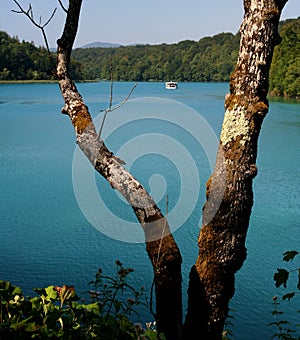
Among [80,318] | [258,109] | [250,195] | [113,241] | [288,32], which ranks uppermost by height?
[288,32]

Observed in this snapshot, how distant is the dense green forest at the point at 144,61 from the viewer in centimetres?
6462

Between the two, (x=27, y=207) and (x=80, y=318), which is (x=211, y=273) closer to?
(x=80, y=318)

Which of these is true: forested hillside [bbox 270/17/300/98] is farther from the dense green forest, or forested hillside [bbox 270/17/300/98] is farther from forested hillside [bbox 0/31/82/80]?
forested hillside [bbox 0/31/82/80]

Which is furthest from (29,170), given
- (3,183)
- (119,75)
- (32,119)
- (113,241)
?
(119,75)

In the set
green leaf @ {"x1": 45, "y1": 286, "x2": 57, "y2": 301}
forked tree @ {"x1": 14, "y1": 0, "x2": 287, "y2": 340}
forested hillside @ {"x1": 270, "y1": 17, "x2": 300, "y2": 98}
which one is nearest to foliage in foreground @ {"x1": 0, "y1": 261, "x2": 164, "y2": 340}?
green leaf @ {"x1": 45, "y1": 286, "x2": 57, "y2": 301}

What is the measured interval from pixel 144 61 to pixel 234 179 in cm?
7587

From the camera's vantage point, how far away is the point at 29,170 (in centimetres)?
1117

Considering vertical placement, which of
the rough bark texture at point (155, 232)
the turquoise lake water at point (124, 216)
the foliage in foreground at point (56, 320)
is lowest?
the turquoise lake water at point (124, 216)

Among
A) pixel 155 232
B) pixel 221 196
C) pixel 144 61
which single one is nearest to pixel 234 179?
pixel 221 196

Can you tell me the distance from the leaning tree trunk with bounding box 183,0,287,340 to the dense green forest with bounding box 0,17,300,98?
59.4 m

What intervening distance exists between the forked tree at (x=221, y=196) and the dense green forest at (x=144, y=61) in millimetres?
59262

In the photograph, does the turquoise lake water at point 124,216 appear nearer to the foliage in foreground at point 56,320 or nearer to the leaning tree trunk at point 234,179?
the leaning tree trunk at point 234,179

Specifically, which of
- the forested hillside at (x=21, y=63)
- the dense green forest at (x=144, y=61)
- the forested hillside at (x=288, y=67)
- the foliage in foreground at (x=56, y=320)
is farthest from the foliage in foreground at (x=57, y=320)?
the forested hillside at (x=21, y=63)

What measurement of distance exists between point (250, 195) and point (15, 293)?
1025 mm
